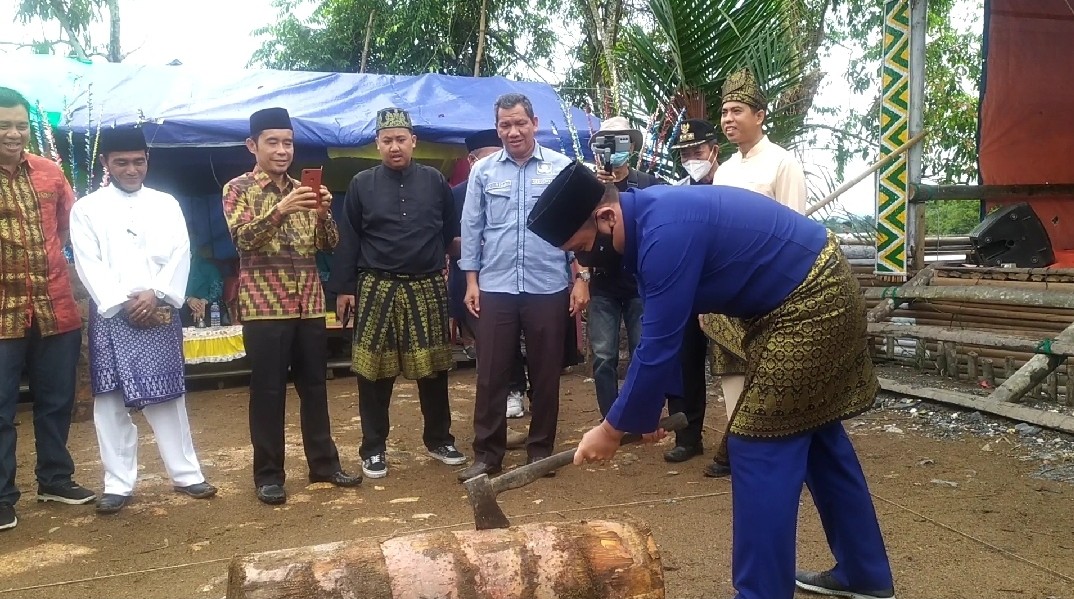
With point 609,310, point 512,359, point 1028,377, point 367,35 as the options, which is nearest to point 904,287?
point 1028,377

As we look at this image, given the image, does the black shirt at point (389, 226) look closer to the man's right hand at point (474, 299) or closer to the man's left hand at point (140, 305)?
the man's right hand at point (474, 299)

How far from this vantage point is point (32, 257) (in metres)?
4.11

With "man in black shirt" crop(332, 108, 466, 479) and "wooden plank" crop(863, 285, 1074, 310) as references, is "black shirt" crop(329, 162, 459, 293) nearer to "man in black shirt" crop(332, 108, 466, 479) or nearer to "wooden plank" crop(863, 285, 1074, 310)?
"man in black shirt" crop(332, 108, 466, 479)

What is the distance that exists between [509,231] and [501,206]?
151 millimetres

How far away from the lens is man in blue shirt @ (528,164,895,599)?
98.4 inches

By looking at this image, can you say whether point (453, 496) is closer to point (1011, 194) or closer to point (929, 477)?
point (929, 477)

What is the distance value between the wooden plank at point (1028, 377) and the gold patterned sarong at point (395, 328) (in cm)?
345

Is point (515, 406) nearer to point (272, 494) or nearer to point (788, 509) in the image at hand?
point (272, 494)

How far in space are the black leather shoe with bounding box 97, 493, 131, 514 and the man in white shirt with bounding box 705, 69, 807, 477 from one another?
114 inches

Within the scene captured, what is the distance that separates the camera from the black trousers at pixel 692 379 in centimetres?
458

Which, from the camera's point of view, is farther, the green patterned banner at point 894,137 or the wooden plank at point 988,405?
the green patterned banner at point 894,137

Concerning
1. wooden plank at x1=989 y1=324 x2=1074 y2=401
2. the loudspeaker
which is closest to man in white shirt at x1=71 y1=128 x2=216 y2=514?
wooden plank at x1=989 y1=324 x2=1074 y2=401

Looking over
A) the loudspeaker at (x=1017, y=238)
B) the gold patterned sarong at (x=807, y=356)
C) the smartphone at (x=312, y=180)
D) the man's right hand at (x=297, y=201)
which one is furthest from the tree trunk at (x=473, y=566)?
the loudspeaker at (x=1017, y=238)

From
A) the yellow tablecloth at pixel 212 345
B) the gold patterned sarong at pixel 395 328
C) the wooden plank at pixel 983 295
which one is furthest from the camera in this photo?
the yellow tablecloth at pixel 212 345
